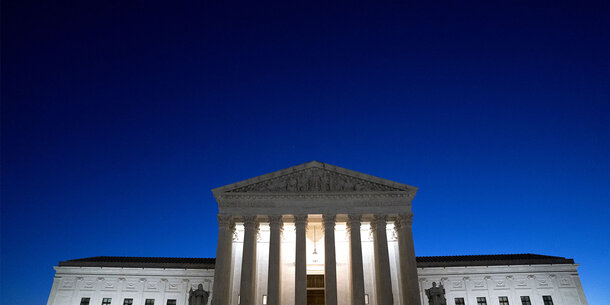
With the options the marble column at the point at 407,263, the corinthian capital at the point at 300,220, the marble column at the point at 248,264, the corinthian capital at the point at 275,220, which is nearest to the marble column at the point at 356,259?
the marble column at the point at 407,263

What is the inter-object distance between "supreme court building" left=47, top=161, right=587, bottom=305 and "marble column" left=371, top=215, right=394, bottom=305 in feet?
0.25

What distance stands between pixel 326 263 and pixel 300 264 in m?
1.98

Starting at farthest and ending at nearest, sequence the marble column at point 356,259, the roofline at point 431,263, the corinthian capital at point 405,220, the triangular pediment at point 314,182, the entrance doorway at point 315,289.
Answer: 1. the roofline at point 431,263
2. the entrance doorway at point 315,289
3. the triangular pediment at point 314,182
4. the corinthian capital at point 405,220
5. the marble column at point 356,259

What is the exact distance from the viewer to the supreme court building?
96.8 feet

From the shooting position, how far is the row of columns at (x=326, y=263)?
2855 centimetres

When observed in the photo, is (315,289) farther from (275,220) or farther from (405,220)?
(405,220)

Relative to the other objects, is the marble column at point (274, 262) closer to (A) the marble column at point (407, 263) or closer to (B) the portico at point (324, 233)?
(B) the portico at point (324, 233)

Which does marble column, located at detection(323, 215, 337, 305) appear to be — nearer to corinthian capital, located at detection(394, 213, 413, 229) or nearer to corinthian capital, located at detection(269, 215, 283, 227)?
corinthian capital, located at detection(269, 215, 283, 227)

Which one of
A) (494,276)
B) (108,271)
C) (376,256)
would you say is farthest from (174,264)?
(494,276)

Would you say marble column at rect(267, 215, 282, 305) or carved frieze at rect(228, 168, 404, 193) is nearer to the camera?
marble column at rect(267, 215, 282, 305)

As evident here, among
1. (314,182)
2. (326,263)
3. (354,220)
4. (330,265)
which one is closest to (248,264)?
(326,263)

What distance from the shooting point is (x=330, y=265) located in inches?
1164

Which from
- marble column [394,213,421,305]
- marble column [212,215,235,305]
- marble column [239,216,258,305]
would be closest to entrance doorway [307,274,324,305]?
marble column [239,216,258,305]

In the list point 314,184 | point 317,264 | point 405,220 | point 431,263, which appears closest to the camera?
point 405,220
